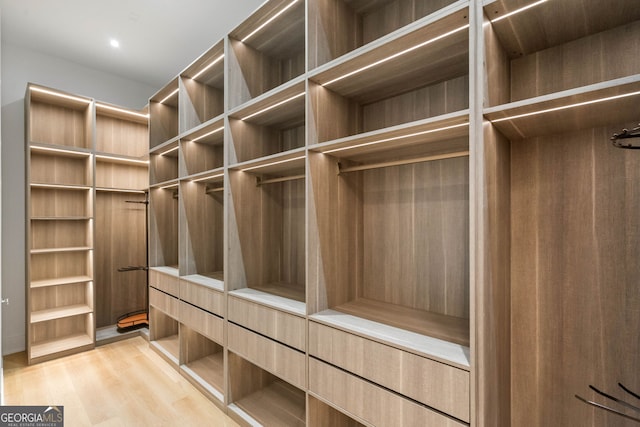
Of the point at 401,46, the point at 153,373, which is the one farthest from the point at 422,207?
the point at 153,373

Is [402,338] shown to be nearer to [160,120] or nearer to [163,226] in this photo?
[163,226]

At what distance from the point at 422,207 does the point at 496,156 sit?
0.54 m

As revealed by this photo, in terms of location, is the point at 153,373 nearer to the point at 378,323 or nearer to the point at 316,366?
the point at 316,366

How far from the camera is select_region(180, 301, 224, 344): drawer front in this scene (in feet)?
7.82

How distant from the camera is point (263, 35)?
2.20 m

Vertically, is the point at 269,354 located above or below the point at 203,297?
below

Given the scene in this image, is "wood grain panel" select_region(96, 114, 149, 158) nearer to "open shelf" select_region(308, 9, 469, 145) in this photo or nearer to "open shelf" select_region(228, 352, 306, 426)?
"open shelf" select_region(228, 352, 306, 426)

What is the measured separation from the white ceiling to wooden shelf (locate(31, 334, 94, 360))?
308 centimetres

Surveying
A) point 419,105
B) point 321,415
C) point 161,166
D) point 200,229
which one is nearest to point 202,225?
point 200,229

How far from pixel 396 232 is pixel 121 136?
146 inches

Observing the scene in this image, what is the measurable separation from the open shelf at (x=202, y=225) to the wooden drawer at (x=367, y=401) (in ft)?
5.45

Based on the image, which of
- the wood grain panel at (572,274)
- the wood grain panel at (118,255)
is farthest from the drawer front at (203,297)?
the wood grain panel at (572,274)

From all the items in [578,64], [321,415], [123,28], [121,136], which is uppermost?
[123,28]

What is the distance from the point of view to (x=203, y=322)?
255 cm
